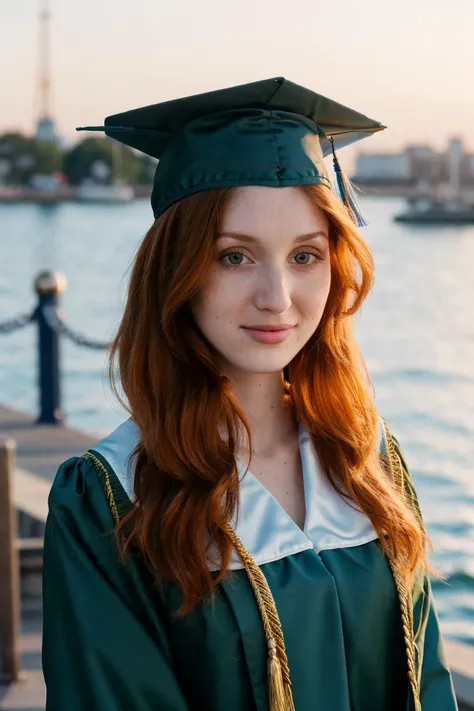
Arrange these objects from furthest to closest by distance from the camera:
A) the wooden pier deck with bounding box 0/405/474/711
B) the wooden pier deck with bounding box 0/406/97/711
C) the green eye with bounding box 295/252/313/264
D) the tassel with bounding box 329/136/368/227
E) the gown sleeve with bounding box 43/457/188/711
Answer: the wooden pier deck with bounding box 0/406/97/711 < the wooden pier deck with bounding box 0/405/474/711 < the tassel with bounding box 329/136/368/227 < the green eye with bounding box 295/252/313/264 < the gown sleeve with bounding box 43/457/188/711

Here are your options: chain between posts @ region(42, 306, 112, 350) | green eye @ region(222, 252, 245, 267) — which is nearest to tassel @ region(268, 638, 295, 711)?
green eye @ region(222, 252, 245, 267)

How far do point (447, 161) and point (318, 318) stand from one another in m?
104

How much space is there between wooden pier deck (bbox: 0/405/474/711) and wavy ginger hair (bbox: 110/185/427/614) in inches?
62.9

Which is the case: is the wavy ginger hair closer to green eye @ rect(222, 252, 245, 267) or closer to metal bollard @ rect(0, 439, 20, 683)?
green eye @ rect(222, 252, 245, 267)

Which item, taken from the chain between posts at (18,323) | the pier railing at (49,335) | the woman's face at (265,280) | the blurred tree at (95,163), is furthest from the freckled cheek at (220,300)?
the blurred tree at (95,163)

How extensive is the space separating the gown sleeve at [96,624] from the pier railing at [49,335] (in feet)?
20.6

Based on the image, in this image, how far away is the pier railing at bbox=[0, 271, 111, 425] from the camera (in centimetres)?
830

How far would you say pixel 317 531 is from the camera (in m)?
1.94

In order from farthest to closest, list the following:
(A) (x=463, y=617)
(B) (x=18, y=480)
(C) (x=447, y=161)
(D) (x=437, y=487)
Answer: (C) (x=447, y=161) → (D) (x=437, y=487) → (A) (x=463, y=617) → (B) (x=18, y=480)

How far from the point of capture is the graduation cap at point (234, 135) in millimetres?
1872

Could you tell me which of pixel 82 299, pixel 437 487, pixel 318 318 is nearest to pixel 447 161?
pixel 82 299

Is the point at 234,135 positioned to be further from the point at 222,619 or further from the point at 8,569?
the point at 8,569

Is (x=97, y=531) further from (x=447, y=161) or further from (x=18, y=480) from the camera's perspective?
(x=447, y=161)

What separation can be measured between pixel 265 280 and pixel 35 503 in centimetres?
397
